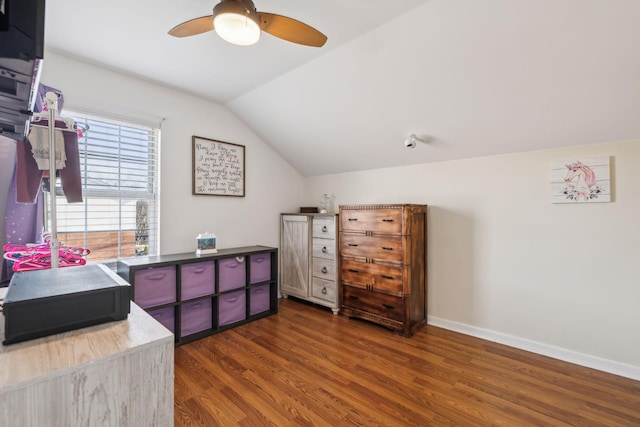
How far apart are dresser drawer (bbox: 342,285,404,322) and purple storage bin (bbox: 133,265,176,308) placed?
174 cm

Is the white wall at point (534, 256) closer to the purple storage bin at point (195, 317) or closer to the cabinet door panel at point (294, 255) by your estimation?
the cabinet door panel at point (294, 255)

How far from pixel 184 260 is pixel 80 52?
6.10 ft

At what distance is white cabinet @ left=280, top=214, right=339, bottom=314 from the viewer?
3428 mm

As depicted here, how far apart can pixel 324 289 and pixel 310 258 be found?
16.3 inches

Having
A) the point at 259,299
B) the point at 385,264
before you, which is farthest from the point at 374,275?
the point at 259,299

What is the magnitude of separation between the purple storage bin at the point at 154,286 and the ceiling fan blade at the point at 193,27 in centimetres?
182

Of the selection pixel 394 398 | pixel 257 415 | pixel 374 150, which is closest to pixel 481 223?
pixel 374 150

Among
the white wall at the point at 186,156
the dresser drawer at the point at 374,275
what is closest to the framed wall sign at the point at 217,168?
the white wall at the point at 186,156

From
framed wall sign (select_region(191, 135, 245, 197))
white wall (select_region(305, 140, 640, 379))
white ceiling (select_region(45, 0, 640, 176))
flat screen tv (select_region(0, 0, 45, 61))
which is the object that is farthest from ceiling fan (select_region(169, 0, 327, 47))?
white wall (select_region(305, 140, 640, 379))

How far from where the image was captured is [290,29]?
1.66 metres

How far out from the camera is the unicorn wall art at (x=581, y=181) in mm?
2215

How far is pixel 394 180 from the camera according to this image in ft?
11.1

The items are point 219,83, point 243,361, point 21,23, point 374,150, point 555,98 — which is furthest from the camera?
point 374,150

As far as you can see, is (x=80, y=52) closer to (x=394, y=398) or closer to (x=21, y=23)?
(x=21, y=23)
